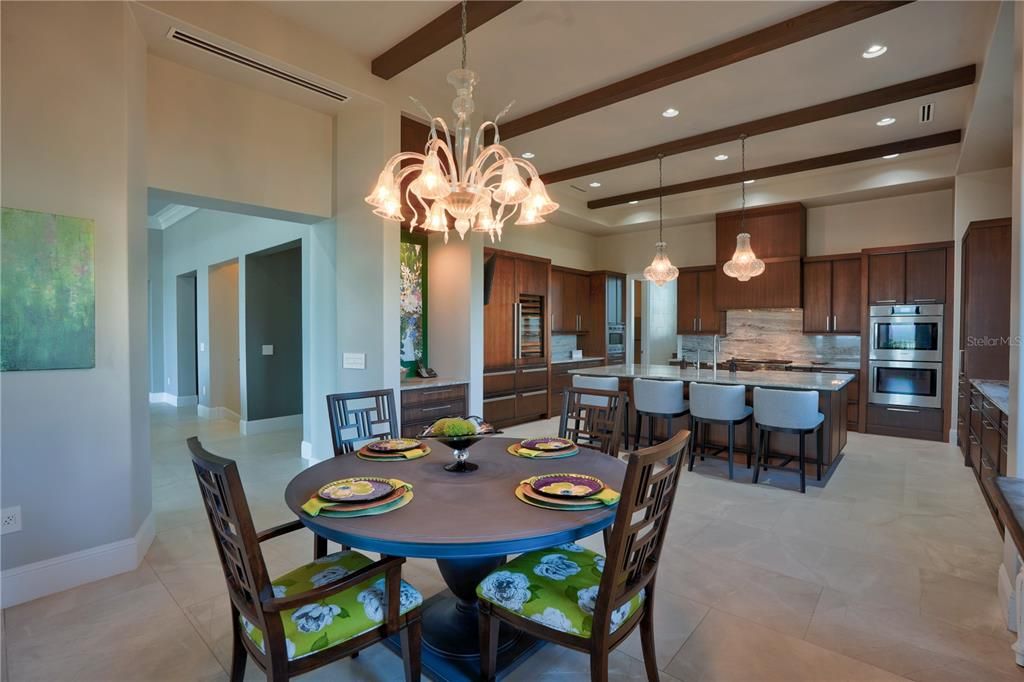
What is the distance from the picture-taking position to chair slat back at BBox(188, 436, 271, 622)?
4.25 feet

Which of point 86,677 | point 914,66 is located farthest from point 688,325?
point 86,677

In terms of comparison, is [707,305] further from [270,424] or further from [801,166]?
[270,424]

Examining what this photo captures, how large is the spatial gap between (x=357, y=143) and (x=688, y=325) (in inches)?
220

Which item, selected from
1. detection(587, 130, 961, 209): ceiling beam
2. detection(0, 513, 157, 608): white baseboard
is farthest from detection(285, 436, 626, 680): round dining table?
detection(587, 130, 961, 209): ceiling beam

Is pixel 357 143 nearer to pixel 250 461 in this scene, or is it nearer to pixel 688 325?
pixel 250 461

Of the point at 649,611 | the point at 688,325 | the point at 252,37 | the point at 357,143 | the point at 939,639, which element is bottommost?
the point at 939,639

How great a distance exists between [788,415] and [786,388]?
36 cm

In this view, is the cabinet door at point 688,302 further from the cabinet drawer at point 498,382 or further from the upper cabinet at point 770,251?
the cabinet drawer at point 498,382

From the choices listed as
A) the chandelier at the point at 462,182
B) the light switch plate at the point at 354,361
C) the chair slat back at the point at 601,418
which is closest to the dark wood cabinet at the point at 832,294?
the chair slat back at the point at 601,418

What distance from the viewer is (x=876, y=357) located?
5.91 m

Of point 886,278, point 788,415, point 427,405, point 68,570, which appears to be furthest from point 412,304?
point 886,278

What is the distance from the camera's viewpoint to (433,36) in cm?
335

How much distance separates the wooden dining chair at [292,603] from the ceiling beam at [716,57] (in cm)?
387

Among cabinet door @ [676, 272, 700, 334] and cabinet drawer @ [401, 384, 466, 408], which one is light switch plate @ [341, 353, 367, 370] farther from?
cabinet door @ [676, 272, 700, 334]
